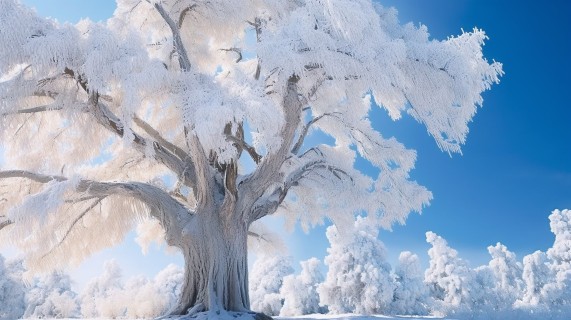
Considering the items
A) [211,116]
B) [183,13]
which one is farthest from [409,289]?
[211,116]

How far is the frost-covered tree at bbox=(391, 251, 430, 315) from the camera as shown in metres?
24.9

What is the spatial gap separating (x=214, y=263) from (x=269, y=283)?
27.0 metres

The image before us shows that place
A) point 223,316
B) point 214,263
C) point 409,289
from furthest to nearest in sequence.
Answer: point 409,289
point 214,263
point 223,316

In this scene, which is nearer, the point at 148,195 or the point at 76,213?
the point at 148,195

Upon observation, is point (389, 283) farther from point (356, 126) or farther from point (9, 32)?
point (9, 32)

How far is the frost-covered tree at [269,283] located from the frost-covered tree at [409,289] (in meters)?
9.41

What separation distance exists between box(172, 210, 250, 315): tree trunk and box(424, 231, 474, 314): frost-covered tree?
77.3ft

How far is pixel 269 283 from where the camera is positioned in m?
35.1

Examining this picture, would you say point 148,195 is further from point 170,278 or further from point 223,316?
point 170,278

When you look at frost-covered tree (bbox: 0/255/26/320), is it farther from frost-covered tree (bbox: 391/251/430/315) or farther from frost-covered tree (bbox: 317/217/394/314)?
frost-covered tree (bbox: 391/251/430/315)

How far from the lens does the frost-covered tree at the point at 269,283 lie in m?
33.3

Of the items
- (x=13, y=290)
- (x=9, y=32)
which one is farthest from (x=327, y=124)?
(x=13, y=290)

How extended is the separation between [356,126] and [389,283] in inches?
591

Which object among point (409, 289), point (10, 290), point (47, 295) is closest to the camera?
point (409, 289)
